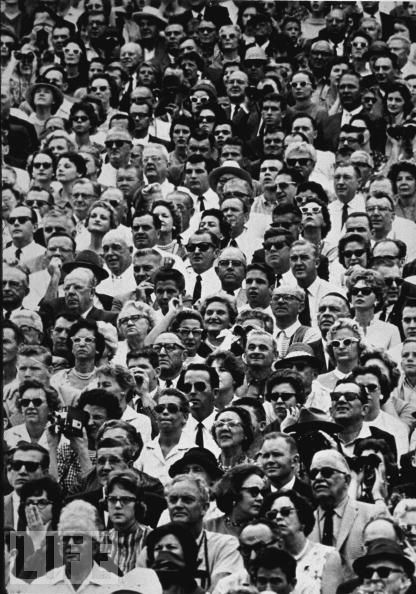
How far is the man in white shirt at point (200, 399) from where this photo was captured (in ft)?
56.1

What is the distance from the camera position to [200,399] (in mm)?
17328

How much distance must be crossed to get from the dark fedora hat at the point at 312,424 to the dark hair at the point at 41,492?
1.82 meters

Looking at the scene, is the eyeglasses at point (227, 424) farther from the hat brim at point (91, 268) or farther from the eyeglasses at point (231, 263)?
the hat brim at point (91, 268)

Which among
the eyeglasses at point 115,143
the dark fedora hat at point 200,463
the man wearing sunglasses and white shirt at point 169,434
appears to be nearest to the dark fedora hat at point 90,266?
the eyeglasses at point 115,143

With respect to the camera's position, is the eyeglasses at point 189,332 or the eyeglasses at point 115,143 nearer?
the eyeglasses at point 189,332

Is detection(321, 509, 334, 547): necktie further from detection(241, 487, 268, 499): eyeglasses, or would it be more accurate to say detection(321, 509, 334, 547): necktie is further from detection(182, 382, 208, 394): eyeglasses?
detection(182, 382, 208, 394): eyeglasses

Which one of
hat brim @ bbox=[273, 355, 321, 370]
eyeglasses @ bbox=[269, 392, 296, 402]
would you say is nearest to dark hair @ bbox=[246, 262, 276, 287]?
hat brim @ bbox=[273, 355, 321, 370]

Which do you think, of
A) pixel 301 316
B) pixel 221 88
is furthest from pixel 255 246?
pixel 221 88

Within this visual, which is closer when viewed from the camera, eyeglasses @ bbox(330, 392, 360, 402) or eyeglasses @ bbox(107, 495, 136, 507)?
eyeglasses @ bbox(107, 495, 136, 507)

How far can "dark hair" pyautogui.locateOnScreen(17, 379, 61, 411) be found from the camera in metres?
17.6

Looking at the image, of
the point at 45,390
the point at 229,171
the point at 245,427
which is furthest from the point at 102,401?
the point at 229,171

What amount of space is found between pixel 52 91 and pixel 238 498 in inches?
246

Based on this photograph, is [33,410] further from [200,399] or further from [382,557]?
[382,557]

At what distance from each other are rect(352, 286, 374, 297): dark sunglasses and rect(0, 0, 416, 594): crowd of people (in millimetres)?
45
